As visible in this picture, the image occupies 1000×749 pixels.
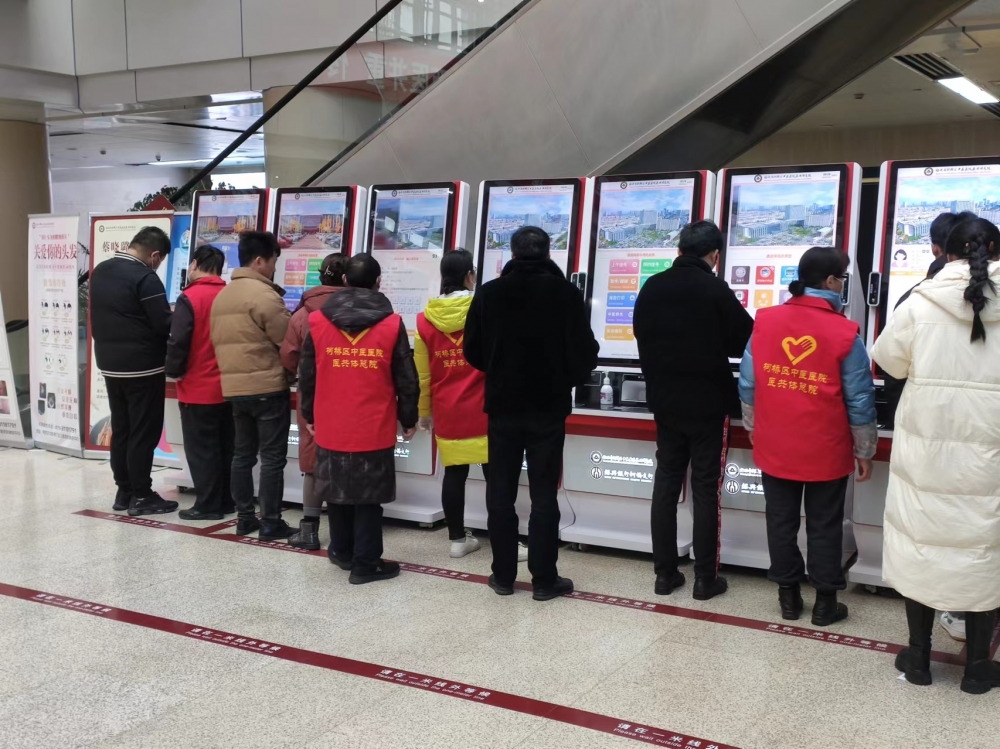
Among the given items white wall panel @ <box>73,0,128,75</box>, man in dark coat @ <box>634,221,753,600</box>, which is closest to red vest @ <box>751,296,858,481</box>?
man in dark coat @ <box>634,221,753,600</box>

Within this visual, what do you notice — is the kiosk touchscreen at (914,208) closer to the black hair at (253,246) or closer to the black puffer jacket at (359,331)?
the black puffer jacket at (359,331)

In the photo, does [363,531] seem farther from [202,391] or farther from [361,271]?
[202,391]

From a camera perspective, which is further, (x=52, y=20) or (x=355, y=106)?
(x=52, y=20)

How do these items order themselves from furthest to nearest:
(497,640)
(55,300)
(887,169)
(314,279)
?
(55,300)
(314,279)
(887,169)
(497,640)

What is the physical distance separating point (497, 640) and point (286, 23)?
332 inches

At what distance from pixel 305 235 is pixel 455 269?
5.40 ft

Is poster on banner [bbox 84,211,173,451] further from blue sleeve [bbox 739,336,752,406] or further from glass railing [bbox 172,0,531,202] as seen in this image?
blue sleeve [bbox 739,336,752,406]

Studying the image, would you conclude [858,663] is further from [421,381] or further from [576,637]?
[421,381]

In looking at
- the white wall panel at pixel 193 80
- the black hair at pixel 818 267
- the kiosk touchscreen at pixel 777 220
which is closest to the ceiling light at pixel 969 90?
the kiosk touchscreen at pixel 777 220

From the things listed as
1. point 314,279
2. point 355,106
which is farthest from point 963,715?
point 355,106

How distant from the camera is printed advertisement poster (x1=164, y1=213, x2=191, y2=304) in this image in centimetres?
626

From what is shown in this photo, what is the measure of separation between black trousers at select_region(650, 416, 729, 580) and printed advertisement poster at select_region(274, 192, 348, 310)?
2.41 m

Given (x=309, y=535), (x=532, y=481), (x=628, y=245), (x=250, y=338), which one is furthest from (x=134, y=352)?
(x=628, y=245)

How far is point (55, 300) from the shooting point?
7062mm
